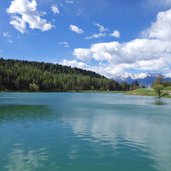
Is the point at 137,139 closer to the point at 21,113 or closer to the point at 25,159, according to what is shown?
the point at 25,159

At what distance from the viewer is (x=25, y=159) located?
26.8 meters

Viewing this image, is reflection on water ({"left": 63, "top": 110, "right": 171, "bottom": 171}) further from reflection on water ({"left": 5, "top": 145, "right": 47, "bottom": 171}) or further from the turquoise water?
reflection on water ({"left": 5, "top": 145, "right": 47, "bottom": 171})

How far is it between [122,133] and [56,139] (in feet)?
34.3

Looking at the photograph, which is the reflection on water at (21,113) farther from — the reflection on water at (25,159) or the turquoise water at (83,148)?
the reflection on water at (25,159)

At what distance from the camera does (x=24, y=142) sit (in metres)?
34.3

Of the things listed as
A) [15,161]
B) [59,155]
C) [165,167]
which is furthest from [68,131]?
[165,167]

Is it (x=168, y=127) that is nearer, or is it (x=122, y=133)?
(x=122, y=133)

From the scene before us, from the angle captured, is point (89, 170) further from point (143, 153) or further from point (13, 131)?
point (13, 131)

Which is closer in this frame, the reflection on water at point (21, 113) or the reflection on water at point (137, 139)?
the reflection on water at point (137, 139)

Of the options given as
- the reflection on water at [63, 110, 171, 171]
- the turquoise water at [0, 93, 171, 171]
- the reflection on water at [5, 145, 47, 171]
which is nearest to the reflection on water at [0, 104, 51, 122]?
the turquoise water at [0, 93, 171, 171]

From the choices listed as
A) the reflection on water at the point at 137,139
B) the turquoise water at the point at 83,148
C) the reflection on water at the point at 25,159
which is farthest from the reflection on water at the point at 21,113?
the reflection on water at the point at 25,159

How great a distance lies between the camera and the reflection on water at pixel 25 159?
79.8ft

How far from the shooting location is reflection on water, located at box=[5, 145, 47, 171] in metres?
24.3

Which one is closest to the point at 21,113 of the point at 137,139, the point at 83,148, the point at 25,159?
the point at 137,139
